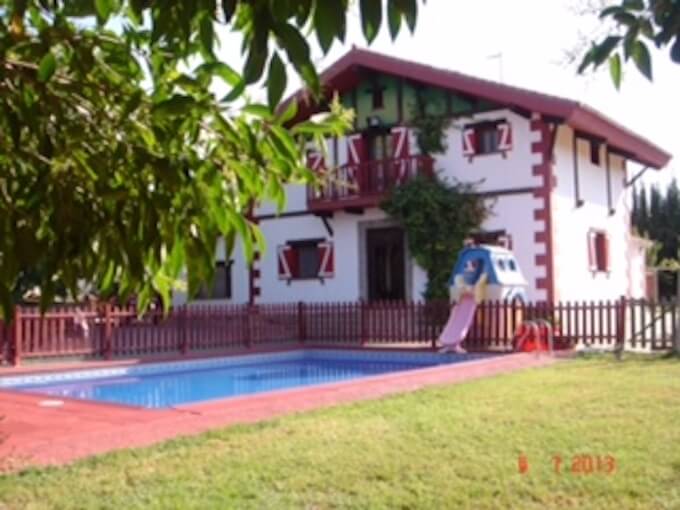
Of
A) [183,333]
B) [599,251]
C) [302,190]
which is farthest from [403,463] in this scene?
[599,251]

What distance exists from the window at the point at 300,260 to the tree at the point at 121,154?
21478mm

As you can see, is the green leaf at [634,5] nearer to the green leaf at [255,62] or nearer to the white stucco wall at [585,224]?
the green leaf at [255,62]

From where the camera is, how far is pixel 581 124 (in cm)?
2002

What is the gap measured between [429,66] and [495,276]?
621cm

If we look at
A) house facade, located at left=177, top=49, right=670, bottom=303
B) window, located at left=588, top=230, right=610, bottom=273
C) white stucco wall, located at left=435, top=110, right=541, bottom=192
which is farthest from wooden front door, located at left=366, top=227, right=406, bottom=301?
window, located at left=588, top=230, right=610, bottom=273

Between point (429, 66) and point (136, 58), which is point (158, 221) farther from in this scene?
point (429, 66)

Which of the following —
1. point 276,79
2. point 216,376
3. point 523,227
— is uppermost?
point 523,227

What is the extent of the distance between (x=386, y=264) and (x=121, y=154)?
20697 millimetres

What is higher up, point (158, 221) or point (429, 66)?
point (429, 66)

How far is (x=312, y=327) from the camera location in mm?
20406

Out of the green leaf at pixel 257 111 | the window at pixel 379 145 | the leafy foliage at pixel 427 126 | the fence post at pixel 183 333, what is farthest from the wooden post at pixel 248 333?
the green leaf at pixel 257 111

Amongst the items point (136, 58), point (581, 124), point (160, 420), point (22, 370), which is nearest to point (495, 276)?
point (581, 124)

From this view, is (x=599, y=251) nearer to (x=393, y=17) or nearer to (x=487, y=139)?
(x=487, y=139)

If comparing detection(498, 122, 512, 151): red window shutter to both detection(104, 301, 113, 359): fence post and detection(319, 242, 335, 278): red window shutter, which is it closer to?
detection(319, 242, 335, 278): red window shutter
